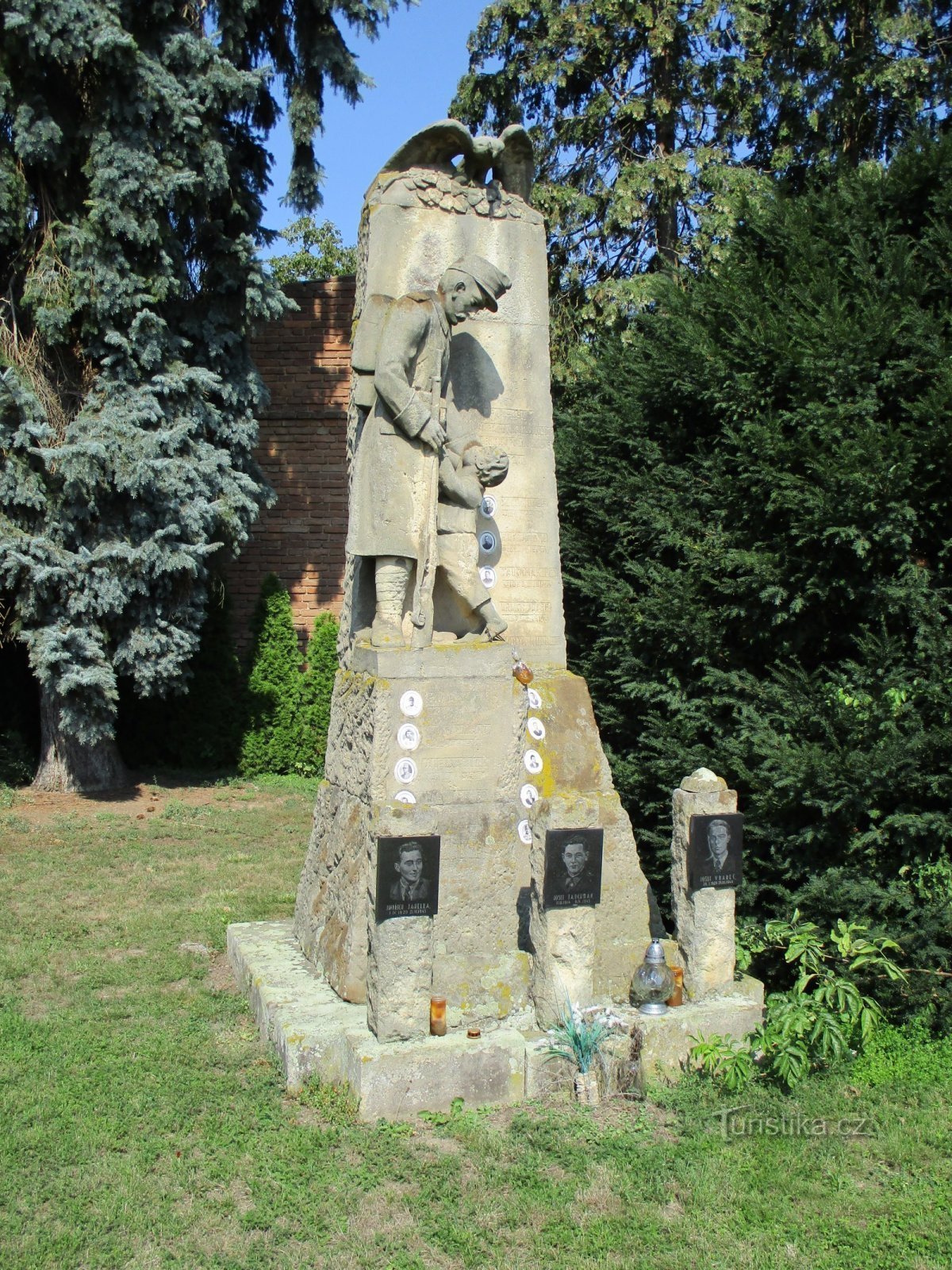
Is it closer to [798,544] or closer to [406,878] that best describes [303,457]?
[798,544]

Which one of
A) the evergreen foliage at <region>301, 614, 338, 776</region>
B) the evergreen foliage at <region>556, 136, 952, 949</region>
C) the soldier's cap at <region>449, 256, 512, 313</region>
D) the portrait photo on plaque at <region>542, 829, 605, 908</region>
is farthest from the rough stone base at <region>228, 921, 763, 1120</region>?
the evergreen foliage at <region>301, 614, 338, 776</region>

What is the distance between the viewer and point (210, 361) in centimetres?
1174

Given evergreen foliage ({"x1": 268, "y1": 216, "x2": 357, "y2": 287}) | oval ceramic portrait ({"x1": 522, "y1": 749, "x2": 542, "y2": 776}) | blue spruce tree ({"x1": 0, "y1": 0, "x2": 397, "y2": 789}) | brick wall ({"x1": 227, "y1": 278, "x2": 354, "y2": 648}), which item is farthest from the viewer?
evergreen foliage ({"x1": 268, "y1": 216, "x2": 357, "y2": 287})

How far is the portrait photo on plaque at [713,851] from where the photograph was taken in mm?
4824

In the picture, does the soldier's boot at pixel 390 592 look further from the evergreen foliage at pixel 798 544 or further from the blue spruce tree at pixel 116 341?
the blue spruce tree at pixel 116 341

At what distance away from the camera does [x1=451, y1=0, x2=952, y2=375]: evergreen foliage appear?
11508 mm

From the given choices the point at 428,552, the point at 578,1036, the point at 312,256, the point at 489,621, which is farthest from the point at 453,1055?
the point at 312,256

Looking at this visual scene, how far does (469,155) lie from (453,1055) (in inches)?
180

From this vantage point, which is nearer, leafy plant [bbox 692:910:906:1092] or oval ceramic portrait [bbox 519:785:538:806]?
leafy plant [bbox 692:910:906:1092]

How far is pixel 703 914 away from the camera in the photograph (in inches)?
193

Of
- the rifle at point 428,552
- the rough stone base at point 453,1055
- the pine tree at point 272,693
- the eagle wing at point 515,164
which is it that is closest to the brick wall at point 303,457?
the pine tree at point 272,693

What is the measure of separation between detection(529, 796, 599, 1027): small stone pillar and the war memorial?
0.01 metres

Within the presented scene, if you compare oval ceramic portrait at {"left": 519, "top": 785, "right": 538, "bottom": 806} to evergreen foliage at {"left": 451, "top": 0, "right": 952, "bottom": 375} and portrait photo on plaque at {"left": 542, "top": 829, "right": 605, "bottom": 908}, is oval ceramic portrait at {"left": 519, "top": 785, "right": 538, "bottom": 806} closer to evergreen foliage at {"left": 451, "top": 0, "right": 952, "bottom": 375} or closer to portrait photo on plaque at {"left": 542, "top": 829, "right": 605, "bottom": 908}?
portrait photo on plaque at {"left": 542, "top": 829, "right": 605, "bottom": 908}

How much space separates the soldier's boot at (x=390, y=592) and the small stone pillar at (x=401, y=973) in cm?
152
